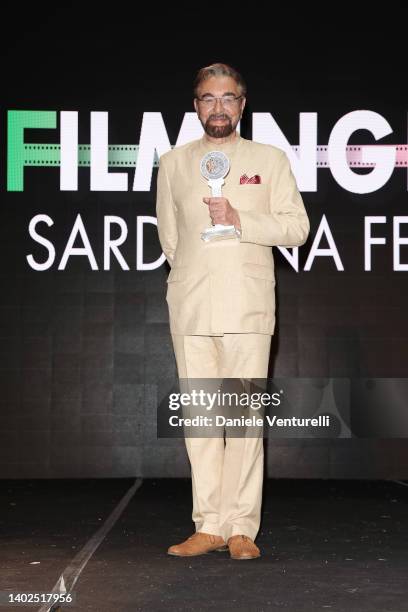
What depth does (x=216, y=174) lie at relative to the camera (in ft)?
9.16

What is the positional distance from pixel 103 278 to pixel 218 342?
212 cm

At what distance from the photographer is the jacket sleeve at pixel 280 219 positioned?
286 cm

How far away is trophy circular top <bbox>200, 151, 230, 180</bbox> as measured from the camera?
9.16ft

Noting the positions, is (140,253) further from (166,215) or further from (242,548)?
(242,548)

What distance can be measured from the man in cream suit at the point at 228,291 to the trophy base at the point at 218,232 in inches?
2.5

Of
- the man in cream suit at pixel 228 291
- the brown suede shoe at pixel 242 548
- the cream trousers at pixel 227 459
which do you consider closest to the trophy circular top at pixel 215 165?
the man in cream suit at pixel 228 291

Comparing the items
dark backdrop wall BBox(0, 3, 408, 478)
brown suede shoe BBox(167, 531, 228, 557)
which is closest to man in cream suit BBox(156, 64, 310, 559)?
brown suede shoe BBox(167, 531, 228, 557)

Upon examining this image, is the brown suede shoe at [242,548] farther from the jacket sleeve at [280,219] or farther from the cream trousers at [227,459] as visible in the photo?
the jacket sleeve at [280,219]

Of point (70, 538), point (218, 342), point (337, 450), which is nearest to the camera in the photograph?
point (218, 342)

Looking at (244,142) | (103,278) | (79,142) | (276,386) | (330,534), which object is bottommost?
(330,534)

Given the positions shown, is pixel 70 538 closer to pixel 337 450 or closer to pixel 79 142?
pixel 337 450

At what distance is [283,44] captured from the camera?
16.5ft

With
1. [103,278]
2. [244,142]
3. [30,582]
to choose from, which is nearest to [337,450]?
[103,278]

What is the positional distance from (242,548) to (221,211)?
994 mm
